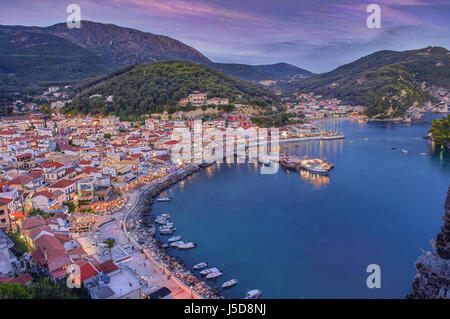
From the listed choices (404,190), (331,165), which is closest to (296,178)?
(331,165)

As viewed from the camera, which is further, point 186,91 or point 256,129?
point 186,91

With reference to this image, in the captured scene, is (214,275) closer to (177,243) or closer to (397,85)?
(177,243)

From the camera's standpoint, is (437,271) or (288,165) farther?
(288,165)

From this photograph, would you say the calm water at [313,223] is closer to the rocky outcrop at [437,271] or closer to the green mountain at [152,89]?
the rocky outcrop at [437,271]

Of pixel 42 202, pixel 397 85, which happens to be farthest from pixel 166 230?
pixel 397 85

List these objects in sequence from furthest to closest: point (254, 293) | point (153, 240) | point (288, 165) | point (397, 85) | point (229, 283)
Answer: point (397, 85) < point (288, 165) < point (153, 240) < point (229, 283) < point (254, 293)

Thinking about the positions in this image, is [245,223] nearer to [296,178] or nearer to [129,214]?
[129,214]
